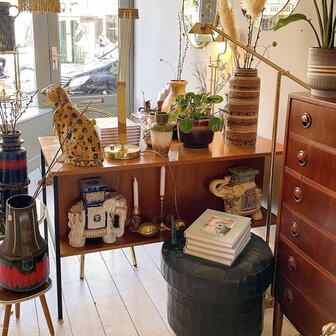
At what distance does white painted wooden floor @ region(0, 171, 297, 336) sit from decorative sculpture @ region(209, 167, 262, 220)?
52 cm

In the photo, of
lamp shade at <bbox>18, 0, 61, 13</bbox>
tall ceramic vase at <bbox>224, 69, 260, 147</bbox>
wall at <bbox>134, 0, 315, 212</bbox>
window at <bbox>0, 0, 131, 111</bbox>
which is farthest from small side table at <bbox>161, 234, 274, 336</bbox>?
window at <bbox>0, 0, 131, 111</bbox>

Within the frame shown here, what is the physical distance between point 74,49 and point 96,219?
2.89m

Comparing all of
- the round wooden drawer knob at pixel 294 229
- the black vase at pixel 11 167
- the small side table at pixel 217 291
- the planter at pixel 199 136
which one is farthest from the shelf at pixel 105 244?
the round wooden drawer knob at pixel 294 229

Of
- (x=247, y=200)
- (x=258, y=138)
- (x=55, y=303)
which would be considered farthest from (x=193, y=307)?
(x=258, y=138)

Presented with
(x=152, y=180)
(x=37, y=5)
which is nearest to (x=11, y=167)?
(x=152, y=180)

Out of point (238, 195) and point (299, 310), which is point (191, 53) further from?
point (299, 310)

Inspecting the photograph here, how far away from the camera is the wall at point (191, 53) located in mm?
2086

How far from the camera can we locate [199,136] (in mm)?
2088

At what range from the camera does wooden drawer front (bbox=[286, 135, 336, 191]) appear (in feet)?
4.75

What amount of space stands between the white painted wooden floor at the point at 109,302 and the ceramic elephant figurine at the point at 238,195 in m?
0.51

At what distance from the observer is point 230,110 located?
2166mm

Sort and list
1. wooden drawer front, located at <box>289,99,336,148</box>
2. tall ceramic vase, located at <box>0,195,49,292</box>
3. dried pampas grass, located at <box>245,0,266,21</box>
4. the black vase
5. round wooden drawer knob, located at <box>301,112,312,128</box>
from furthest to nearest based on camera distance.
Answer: dried pampas grass, located at <box>245,0,266,21</box> < the black vase < tall ceramic vase, located at <box>0,195,49,292</box> < round wooden drawer knob, located at <box>301,112,312,128</box> < wooden drawer front, located at <box>289,99,336,148</box>

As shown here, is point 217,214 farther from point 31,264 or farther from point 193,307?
point 31,264

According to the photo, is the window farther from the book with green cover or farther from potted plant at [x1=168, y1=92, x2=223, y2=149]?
the book with green cover
